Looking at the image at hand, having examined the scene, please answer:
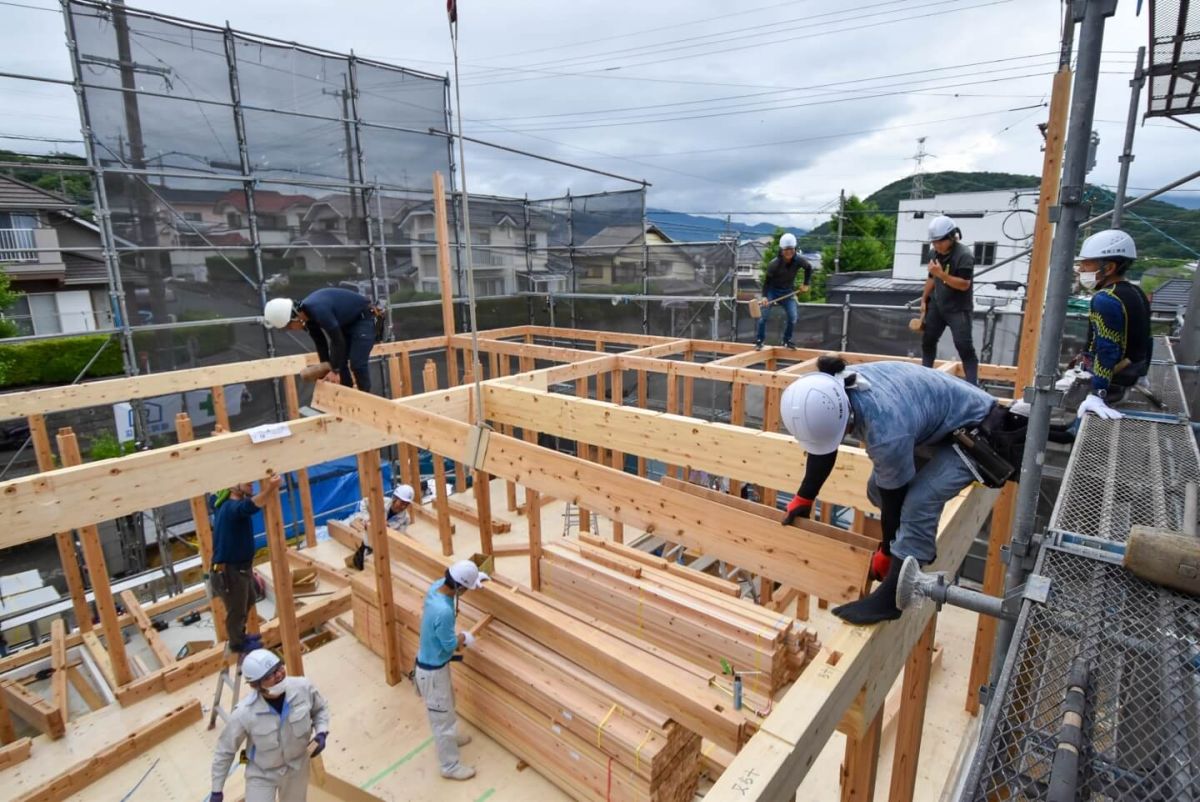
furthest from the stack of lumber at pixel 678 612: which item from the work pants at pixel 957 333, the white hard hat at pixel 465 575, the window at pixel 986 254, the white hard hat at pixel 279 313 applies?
the window at pixel 986 254

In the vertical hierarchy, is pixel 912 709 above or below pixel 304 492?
above

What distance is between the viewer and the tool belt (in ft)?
8.07

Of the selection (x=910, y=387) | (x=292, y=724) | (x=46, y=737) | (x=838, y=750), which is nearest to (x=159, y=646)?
(x=46, y=737)

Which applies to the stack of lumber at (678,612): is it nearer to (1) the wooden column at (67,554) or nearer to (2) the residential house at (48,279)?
(1) the wooden column at (67,554)

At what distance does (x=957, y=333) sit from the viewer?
5.59m

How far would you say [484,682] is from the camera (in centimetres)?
455

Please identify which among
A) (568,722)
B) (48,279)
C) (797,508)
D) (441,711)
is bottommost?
(441,711)

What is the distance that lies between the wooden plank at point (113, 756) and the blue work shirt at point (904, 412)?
5547mm

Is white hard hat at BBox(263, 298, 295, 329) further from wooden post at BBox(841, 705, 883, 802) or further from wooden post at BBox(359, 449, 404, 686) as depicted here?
wooden post at BBox(841, 705, 883, 802)

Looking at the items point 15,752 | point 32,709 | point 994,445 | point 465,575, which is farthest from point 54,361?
point 994,445

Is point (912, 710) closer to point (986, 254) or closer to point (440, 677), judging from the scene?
point (440, 677)

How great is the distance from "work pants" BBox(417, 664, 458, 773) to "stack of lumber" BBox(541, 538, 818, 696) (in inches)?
43.4

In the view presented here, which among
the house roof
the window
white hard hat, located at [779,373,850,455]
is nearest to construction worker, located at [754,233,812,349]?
white hard hat, located at [779,373,850,455]

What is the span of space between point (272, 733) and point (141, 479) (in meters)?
1.79
